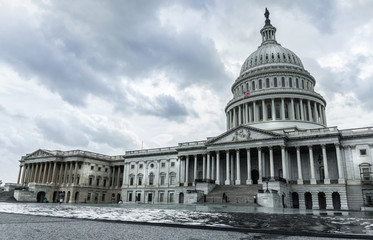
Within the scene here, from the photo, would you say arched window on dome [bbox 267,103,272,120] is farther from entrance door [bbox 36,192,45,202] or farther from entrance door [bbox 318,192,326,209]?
entrance door [bbox 36,192,45,202]

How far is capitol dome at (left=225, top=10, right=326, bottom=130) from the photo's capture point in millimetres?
67938

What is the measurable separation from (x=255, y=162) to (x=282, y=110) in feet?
50.8

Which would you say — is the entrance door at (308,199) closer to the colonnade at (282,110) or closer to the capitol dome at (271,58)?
the colonnade at (282,110)

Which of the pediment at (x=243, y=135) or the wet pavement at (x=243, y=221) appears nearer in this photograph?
the wet pavement at (x=243, y=221)

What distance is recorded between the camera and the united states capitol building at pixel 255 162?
1962 inches

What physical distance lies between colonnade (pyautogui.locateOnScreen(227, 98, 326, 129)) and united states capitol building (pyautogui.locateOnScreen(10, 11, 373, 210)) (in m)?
0.25

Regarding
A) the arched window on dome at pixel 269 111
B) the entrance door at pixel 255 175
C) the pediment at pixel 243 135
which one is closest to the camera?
the pediment at pixel 243 135

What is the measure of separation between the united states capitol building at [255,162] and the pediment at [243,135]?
7.7 inches

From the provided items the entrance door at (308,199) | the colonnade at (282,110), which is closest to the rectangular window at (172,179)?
the colonnade at (282,110)

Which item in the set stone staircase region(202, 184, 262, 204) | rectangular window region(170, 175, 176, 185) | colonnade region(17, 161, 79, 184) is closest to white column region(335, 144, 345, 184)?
stone staircase region(202, 184, 262, 204)

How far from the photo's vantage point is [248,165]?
5538 cm

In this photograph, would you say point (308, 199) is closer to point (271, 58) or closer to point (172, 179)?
point (172, 179)

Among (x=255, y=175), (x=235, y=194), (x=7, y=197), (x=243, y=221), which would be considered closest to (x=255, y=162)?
(x=255, y=175)

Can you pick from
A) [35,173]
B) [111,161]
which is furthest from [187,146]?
[35,173]
